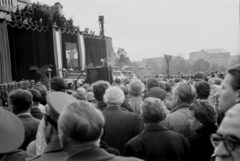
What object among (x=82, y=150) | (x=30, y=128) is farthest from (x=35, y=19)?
(x=82, y=150)

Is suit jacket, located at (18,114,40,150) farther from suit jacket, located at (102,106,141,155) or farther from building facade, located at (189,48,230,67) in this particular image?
building facade, located at (189,48,230,67)

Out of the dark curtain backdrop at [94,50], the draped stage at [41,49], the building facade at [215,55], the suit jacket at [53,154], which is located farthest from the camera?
the building facade at [215,55]

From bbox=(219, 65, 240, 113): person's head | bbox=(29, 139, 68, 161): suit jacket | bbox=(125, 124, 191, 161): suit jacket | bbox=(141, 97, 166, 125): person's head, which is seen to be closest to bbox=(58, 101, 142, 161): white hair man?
bbox=(29, 139, 68, 161): suit jacket

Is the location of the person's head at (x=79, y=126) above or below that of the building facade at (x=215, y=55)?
below

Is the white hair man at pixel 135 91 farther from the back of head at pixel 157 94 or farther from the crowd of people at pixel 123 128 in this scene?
the back of head at pixel 157 94

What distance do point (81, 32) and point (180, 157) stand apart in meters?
19.7

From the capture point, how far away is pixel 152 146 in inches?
87.7

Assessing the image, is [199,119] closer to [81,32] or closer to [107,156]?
[107,156]

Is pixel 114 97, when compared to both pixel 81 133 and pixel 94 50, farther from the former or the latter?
pixel 94 50

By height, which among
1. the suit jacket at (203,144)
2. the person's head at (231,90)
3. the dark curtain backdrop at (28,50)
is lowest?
the suit jacket at (203,144)

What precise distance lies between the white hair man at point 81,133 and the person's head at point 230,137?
55 centimetres

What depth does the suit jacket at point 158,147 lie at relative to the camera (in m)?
2.23

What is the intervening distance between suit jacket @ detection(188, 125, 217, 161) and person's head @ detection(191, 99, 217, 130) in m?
0.04

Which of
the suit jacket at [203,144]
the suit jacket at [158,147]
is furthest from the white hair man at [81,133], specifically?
the suit jacket at [203,144]
